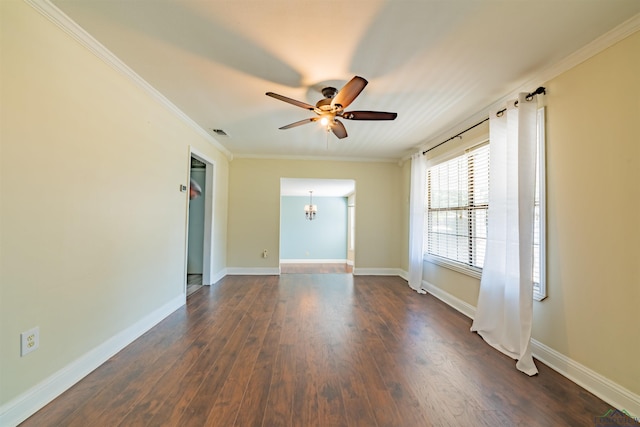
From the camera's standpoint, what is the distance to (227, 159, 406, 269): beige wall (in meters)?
5.18

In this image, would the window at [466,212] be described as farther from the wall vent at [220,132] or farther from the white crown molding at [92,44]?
the white crown molding at [92,44]

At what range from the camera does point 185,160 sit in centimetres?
335

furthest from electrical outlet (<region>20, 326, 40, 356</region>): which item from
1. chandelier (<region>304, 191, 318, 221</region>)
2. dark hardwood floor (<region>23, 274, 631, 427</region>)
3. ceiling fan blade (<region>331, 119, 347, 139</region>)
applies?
chandelier (<region>304, 191, 318, 221</region>)

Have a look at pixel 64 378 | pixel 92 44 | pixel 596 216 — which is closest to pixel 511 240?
pixel 596 216

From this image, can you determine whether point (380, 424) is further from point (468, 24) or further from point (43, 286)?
point (468, 24)

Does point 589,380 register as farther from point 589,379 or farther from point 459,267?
point 459,267

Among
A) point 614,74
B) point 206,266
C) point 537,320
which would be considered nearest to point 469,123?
point 614,74

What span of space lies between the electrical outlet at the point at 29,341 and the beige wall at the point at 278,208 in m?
3.62

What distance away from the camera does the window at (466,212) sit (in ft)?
7.16

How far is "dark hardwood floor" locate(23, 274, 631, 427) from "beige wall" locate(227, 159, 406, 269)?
2171 mm

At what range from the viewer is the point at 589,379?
178 cm

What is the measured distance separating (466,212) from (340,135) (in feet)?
6.26

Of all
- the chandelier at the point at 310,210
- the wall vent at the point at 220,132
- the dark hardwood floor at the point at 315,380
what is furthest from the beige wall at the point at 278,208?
the chandelier at the point at 310,210

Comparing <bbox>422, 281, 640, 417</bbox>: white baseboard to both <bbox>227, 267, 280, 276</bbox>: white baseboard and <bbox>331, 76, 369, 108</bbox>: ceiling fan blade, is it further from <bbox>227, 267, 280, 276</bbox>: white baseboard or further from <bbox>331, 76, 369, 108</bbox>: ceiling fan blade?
<bbox>227, 267, 280, 276</bbox>: white baseboard
